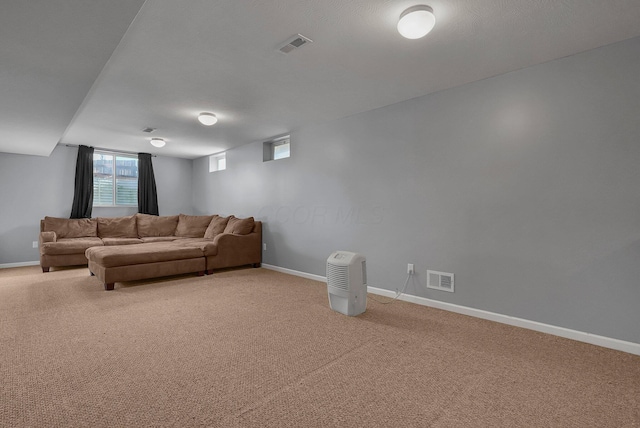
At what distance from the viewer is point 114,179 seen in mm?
6699

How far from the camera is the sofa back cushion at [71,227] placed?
5.60 metres

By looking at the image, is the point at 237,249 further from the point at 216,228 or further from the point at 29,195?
the point at 29,195

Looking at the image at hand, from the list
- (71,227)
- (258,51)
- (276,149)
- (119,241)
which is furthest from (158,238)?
(258,51)

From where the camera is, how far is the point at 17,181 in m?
5.59

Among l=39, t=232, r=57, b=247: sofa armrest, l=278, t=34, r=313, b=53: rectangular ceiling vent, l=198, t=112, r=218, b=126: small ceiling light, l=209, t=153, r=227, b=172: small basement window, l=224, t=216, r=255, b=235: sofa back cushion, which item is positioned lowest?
l=39, t=232, r=57, b=247: sofa armrest

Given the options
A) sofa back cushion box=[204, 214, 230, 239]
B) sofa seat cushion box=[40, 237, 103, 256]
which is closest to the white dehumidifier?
sofa back cushion box=[204, 214, 230, 239]

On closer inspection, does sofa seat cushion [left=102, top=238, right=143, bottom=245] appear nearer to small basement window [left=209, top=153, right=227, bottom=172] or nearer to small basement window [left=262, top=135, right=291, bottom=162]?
small basement window [left=209, top=153, right=227, bottom=172]

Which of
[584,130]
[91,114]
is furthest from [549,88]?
[91,114]

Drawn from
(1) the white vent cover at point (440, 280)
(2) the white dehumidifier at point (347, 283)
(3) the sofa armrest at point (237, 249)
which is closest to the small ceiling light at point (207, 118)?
(3) the sofa armrest at point (237, 249)

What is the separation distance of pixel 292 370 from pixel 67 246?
16.5 ft

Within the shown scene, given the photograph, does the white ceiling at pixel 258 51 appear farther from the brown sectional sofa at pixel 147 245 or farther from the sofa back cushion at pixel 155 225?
the sofa back cushion at pixel 155 225

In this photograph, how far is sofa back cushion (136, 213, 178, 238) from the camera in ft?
21.0

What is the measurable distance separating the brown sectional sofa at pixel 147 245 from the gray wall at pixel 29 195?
456mm

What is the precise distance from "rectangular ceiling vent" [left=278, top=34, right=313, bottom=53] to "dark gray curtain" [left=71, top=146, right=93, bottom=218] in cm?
559
